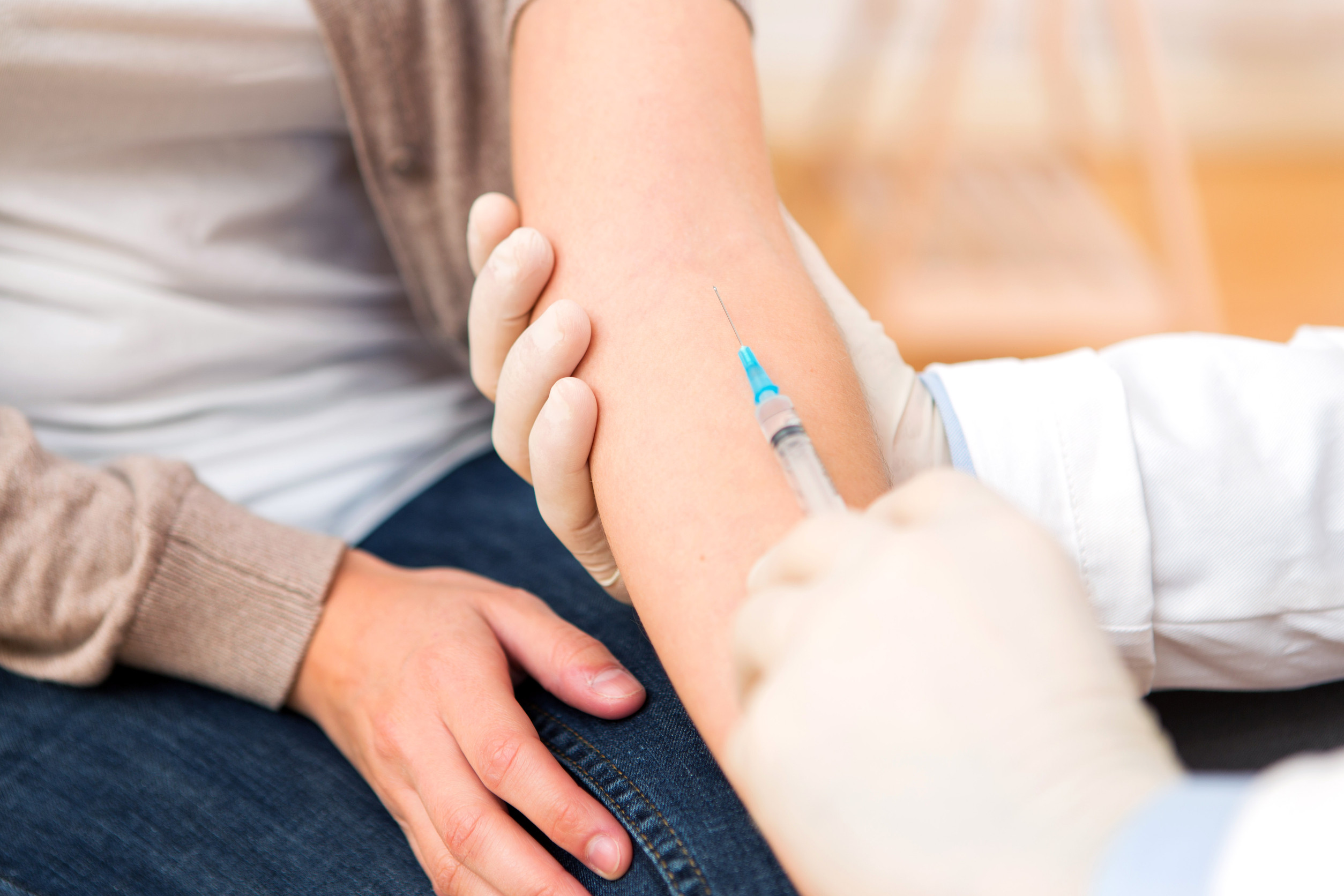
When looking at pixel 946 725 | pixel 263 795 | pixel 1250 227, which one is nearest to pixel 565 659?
pixel 263 795

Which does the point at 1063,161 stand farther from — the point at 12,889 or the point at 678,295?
the point at 12,889

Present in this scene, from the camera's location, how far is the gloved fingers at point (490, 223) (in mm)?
697

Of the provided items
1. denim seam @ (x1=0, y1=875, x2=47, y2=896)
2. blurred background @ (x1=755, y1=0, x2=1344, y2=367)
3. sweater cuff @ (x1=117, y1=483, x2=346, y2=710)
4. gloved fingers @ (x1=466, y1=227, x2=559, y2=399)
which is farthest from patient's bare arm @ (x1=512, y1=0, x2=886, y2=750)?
blurred background @ (x1=755, y1=0, x2=1344, y2=367)

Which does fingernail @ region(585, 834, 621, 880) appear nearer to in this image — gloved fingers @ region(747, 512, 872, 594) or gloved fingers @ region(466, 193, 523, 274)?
gloved fingers @ region(747, 512, 872, 594)

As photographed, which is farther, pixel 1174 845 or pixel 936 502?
pixel 936 502

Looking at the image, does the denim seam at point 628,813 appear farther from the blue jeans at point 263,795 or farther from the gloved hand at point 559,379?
the gloved hand at point 559,379

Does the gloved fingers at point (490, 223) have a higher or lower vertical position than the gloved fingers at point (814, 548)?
higher

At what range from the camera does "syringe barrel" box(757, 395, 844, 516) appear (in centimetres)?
51

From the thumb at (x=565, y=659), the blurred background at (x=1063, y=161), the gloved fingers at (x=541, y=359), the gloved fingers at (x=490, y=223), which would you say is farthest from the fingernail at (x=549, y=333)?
the blurred background at (x=1063, y=161)

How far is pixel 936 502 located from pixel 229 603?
604 mm

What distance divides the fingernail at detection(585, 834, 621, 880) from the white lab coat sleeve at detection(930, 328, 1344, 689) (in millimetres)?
355

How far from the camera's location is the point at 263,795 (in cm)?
70

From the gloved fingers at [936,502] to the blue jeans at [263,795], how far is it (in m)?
0.25

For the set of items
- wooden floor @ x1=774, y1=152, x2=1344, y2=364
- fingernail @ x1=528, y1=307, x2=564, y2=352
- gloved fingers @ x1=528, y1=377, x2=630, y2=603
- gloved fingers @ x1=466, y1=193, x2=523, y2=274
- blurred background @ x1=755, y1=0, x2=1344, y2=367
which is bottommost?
wooden floor @ x1=774, y1=152, x2=1344, y2=364
